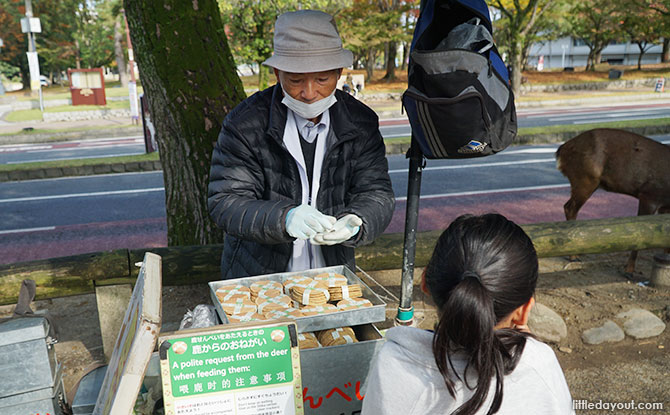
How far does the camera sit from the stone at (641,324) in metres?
4.32

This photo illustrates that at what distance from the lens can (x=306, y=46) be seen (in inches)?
91.2

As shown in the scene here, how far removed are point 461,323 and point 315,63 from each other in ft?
4.35

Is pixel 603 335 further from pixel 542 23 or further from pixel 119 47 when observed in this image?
pixel 119 47

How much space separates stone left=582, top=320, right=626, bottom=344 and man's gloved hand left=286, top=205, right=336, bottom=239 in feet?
10.00

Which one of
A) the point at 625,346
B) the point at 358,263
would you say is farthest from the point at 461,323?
the point at 625,346

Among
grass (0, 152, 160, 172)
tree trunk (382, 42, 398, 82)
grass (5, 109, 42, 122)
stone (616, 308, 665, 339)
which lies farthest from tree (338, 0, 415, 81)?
stone (616, 308, 665, 339)

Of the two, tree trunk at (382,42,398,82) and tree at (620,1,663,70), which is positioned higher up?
tree at (620,1,663,70)

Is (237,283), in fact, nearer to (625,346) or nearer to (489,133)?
(489,133)

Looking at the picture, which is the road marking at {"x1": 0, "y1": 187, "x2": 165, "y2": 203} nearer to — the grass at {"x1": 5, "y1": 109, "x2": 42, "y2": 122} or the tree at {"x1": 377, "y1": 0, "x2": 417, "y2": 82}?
the grass at {"x1": 5, "y1": 109, "x2": 42, "y2": 122}

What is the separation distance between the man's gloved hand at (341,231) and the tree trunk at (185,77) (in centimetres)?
238

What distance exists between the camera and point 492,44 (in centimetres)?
211

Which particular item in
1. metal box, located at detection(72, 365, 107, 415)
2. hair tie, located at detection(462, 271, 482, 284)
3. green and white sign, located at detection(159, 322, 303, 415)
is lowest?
metal box, located at detection(72, 365, 107, 415)

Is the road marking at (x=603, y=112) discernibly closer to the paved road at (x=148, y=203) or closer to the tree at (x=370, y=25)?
the paved road at (x=148, y=203)

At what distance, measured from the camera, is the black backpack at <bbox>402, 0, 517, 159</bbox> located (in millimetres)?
1966
